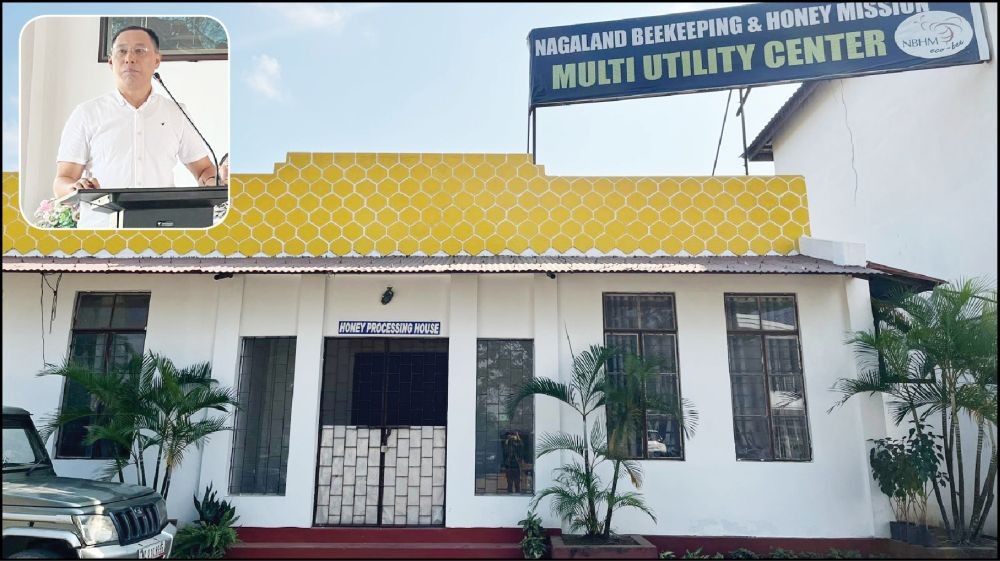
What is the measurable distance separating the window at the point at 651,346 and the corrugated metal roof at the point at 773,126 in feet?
23.5

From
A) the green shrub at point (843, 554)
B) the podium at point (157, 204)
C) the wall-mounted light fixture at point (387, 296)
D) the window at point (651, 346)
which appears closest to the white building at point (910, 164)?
the green shrub at point (843, 554)

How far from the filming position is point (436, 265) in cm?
864

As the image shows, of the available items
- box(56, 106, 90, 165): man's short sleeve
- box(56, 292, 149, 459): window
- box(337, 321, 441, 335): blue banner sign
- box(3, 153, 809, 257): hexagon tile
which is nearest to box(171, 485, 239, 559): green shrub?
box(56, 292, 149, 459): window

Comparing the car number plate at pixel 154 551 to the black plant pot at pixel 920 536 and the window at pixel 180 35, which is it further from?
the black plant pot at pixel 920 536

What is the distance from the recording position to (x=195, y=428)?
27.5ft

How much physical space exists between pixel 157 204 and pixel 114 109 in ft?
2.15

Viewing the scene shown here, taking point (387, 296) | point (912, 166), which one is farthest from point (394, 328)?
point (912, 166)

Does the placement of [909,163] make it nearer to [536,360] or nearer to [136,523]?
[536,360]

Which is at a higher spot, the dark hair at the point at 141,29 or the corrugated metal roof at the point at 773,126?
the corrugated metal roof at the point at 773,126

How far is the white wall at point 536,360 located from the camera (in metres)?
8.58

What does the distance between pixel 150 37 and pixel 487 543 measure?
6733 mm

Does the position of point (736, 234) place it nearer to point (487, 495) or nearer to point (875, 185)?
point (875, 185)

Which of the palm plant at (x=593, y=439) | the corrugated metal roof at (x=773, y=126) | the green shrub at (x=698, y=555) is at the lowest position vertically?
the green shrub at (x=698, y=555)

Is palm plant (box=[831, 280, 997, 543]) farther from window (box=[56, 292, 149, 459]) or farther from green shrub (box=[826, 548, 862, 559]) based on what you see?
window (box=[56, 292, 149, 459])
